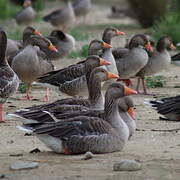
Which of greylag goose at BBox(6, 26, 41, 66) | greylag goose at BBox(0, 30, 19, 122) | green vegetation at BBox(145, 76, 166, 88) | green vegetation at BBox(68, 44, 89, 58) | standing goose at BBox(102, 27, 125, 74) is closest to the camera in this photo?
greylag goose at BBox(0, 30, 19, 122)

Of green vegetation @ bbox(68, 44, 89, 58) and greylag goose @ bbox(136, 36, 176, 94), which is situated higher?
greylag goose @ bbox(136, 36, 176, 94)

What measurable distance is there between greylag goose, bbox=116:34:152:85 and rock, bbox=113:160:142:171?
732cm

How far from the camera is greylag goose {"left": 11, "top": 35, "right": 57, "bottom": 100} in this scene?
14734 millimetres

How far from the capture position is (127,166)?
838cm

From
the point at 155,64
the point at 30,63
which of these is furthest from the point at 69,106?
the point at 155,64

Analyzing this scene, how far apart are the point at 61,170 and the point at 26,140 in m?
2.09

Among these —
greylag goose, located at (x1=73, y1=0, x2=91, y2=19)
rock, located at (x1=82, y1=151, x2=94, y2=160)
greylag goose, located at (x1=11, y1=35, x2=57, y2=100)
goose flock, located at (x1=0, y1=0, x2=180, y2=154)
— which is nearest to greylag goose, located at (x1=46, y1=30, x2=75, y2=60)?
goose flock, located at (x1=0, y1=0, x2=180, y2=154)

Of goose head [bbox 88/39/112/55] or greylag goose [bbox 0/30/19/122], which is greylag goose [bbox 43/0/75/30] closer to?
goose head [bbox 88/39/112/55]

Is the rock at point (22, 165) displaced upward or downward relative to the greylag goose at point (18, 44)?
downward

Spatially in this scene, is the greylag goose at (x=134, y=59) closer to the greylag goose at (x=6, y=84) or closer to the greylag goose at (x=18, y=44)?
the greylag goose at (x=18, y=44)

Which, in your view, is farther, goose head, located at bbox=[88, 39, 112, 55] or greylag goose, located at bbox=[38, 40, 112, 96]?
goose head, located at bbox=[88, 39, 112, 55]

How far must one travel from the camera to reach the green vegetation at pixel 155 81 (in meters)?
16.6

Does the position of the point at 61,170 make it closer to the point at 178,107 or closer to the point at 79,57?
the point at 178,107

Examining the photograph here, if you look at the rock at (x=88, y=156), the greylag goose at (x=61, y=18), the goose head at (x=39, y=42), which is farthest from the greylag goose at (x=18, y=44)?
the greylag goose at (x=61, y=18)
